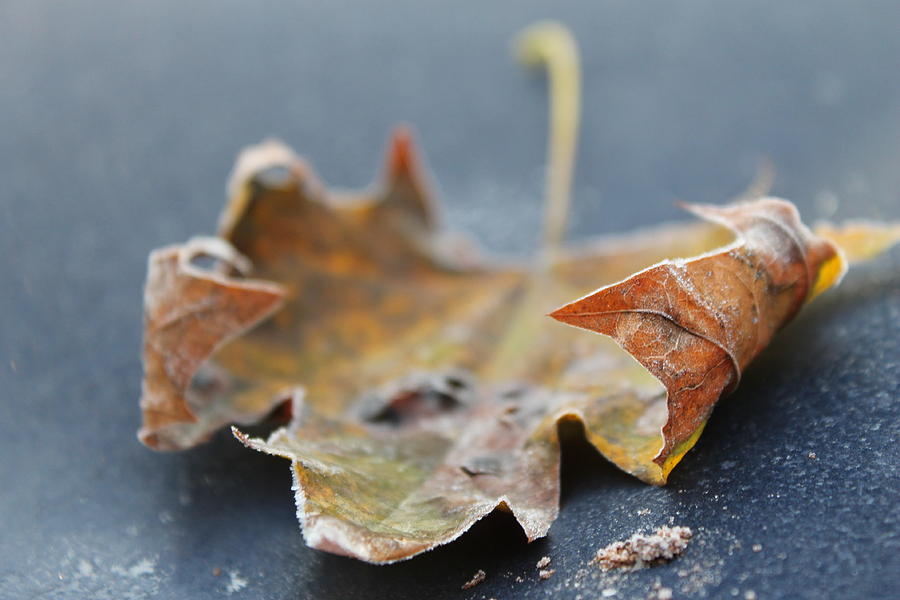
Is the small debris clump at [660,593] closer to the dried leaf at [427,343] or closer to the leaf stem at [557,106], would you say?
the dried leaf at [427,343]

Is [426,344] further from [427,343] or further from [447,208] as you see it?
[447,208]

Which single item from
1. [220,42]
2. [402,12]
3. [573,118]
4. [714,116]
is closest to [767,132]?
[714,116]

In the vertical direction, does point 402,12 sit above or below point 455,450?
above

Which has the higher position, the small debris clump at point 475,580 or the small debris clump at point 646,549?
the small debris clump at point 646,549

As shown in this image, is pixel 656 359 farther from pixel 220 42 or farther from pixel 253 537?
pixel 220 42

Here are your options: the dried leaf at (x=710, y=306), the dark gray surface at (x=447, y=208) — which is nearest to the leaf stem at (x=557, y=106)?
the dark gray surface at (x=447, y=208)
